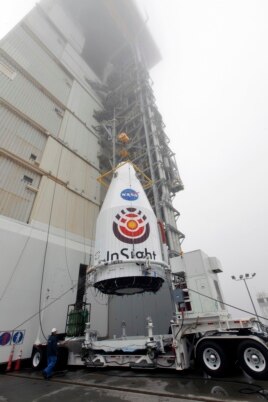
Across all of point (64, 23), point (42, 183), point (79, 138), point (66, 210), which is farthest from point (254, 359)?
point (64, 23)

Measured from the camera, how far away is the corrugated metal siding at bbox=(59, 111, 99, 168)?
19.4m

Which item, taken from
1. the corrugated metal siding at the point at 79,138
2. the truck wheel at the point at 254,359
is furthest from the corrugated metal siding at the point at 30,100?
the truck wheel at the point at 254,359

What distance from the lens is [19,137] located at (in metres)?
15.3

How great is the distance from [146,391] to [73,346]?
5326 millimetres

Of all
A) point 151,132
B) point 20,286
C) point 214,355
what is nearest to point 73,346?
point 20,286

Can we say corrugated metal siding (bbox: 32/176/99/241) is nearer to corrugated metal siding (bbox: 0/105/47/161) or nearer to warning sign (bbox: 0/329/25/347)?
corrugated metal siding (bbox: 0/105/47/161)

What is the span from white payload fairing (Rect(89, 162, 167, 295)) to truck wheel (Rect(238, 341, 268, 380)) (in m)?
3.39

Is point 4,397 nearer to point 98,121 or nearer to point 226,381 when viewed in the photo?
point 226,381

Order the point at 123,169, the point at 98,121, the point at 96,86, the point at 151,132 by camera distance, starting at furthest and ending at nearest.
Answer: the point at 96,86 → the point at 98,121 → the point at 151,132 → the point at 123,169

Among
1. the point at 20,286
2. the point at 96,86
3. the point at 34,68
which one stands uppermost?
the point at 96,86

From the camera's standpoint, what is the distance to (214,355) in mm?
6312

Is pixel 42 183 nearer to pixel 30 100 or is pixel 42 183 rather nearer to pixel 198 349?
pixel 30 100

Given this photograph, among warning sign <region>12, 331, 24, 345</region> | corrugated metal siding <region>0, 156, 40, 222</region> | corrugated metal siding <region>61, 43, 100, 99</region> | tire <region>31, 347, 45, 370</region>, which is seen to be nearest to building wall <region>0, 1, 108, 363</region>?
corrugated metal siding <region>0, 156, 40, 222</region>

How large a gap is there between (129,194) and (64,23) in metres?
31.7
